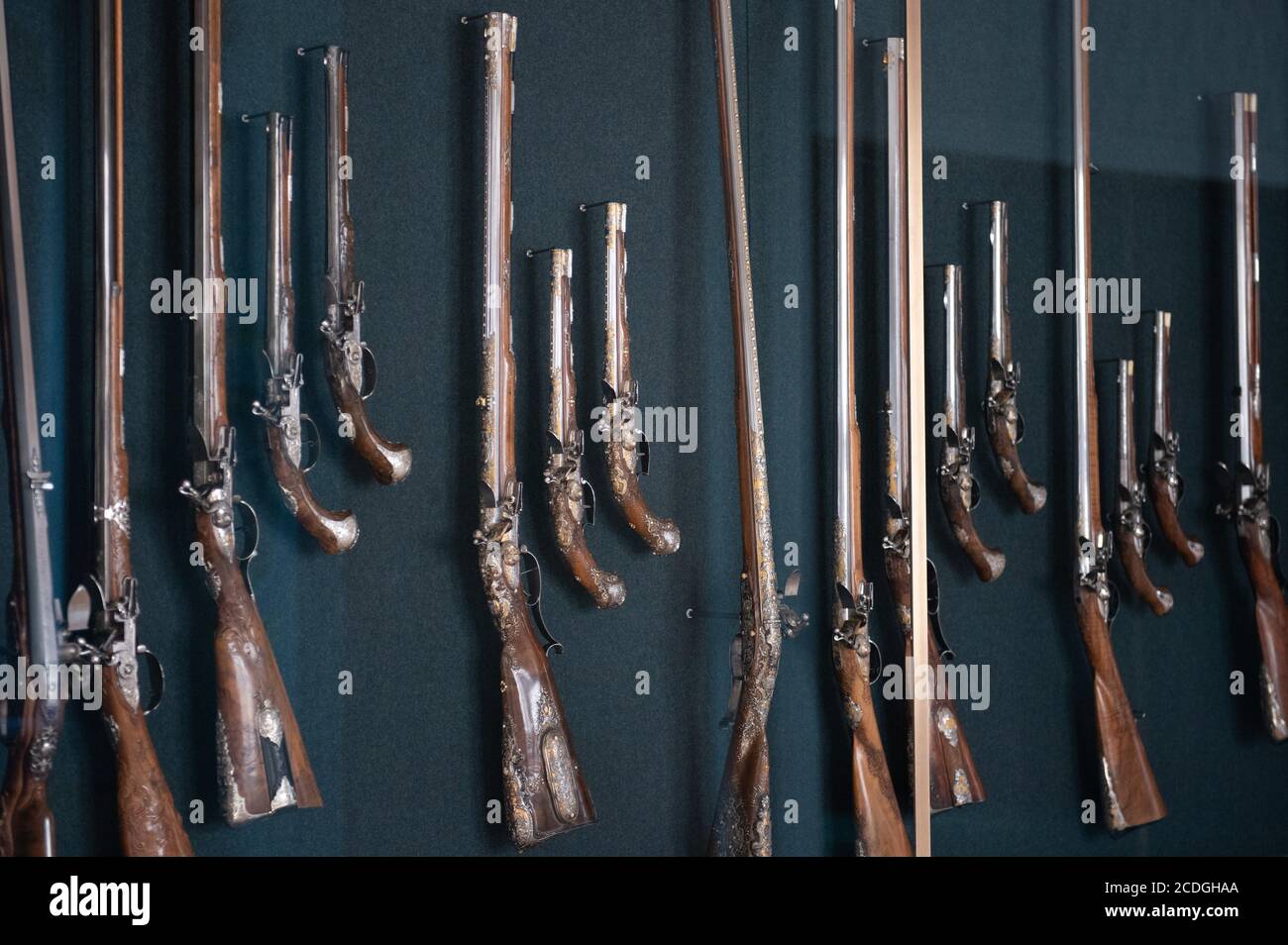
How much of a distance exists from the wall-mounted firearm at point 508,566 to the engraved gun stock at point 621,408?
207 millimetres

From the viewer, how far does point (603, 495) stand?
118 inches

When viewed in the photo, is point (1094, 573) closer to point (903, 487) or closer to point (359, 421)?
point (903, 487)

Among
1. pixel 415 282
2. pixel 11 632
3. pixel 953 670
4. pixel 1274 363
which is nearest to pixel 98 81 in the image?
pixel 415 282

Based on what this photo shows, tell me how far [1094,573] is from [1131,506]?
0.50ft

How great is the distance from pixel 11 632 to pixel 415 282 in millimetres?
1008

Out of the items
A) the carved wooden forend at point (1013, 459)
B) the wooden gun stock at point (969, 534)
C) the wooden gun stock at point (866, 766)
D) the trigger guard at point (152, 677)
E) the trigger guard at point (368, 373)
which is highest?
the trigger guard at point (368, 373)

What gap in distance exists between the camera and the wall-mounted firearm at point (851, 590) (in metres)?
2.89

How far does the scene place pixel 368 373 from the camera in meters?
2.77

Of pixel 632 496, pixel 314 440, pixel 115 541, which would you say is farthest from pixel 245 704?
pixel 632 496

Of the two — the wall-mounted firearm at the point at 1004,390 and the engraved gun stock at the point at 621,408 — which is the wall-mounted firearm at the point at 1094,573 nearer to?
the wall-mounted firearm at the point at 1004,390

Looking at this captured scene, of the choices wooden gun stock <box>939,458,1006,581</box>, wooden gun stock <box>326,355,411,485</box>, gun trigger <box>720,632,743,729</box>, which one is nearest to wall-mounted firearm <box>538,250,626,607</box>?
gun trigger <box>720,632,743,729</box>

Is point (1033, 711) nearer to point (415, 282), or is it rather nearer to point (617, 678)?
point (617, 678)

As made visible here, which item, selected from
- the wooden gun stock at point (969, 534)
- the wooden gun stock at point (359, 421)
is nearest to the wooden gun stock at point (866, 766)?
the wooden gun stock at point (969, 534)
